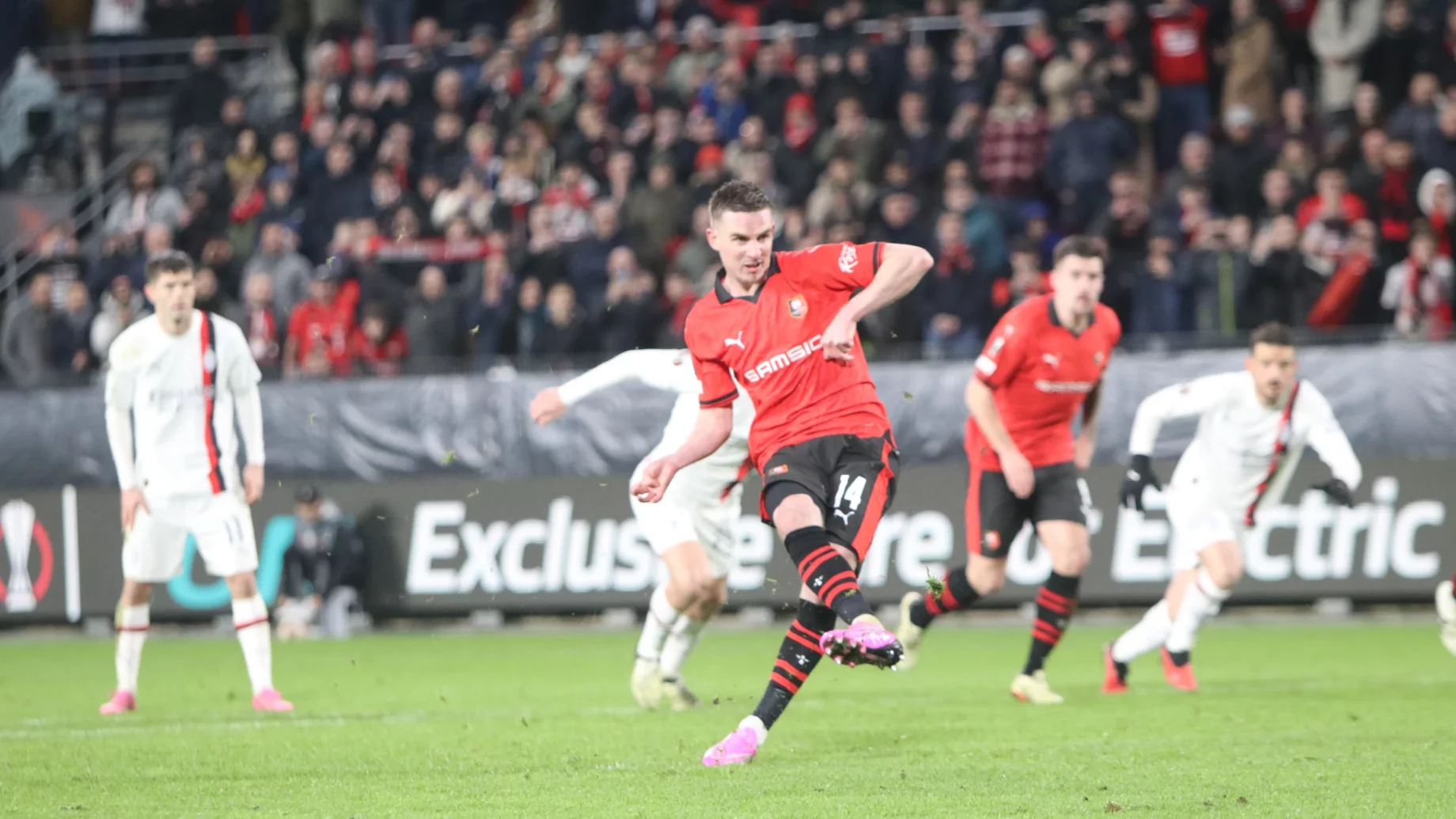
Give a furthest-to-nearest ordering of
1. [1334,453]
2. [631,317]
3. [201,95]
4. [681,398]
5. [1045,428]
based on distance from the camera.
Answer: [201,95] → [631,317] → [1334,453] → [1045,428] → [681,398]

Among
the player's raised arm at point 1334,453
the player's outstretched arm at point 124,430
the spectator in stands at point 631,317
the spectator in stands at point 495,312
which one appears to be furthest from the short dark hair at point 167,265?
the spectator in stands at point 495,312

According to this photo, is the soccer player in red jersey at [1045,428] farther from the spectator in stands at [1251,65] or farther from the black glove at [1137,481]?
the spectator in stands at [1251,65]

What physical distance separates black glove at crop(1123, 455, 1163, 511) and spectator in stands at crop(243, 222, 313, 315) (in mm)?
10741

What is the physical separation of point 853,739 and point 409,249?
12169mm

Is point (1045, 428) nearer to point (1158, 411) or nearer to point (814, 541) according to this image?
point (1158, 411)

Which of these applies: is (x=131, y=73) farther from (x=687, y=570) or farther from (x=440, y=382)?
(x=687, y=570)

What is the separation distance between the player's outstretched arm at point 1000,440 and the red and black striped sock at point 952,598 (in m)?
0.77

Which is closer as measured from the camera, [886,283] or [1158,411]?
[886,283]

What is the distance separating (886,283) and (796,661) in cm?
156

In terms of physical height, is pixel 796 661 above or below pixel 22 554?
above

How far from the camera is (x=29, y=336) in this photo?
2045cm

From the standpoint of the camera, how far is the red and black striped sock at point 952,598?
1128 centimetres

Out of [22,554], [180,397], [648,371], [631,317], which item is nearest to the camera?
[648,371]

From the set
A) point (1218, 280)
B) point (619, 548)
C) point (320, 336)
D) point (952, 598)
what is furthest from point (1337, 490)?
point (320, 336)
